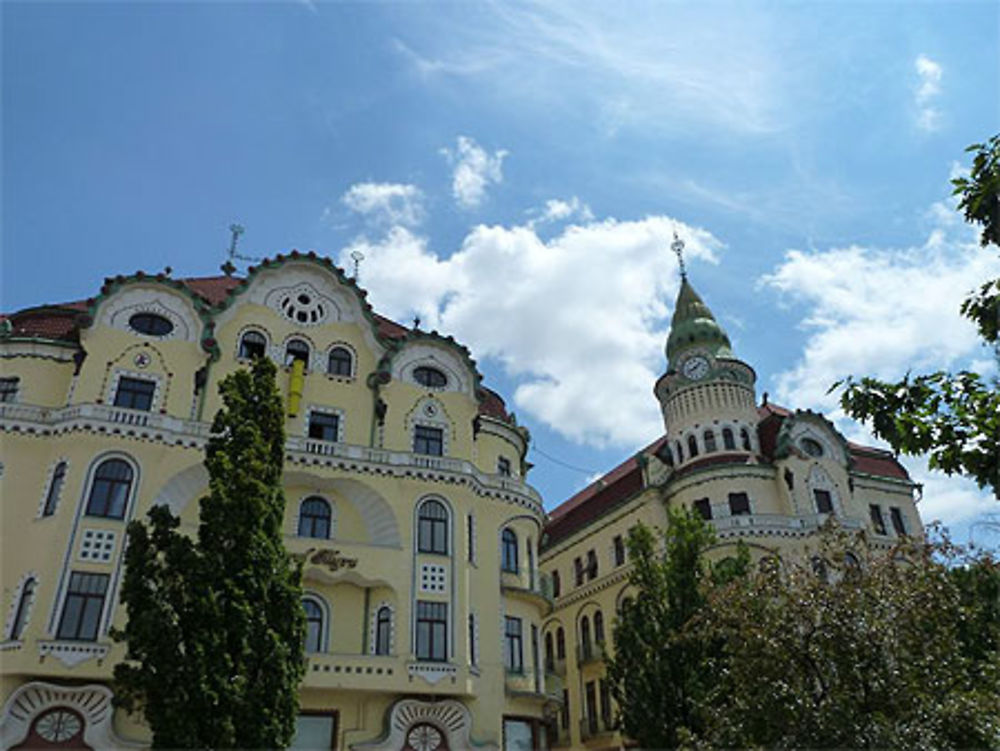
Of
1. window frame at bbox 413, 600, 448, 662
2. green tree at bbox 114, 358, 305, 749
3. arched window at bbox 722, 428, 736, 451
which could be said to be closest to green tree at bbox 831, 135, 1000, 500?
green tree at bbox 114, 358, 305, 749

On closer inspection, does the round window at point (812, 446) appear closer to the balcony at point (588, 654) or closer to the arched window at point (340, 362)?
the balcony at point (588, 654)

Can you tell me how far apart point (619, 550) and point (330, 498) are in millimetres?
19680

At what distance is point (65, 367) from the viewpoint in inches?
1056

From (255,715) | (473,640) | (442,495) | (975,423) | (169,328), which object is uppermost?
(169,328)

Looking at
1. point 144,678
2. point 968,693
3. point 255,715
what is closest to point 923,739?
point 968,693

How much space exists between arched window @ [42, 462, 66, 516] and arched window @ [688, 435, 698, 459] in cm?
2869

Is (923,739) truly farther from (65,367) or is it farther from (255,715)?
(65,367)

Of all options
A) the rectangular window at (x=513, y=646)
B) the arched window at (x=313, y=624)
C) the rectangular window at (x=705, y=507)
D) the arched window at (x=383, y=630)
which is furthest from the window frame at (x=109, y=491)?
the rectangular window at (x=705, y=507)

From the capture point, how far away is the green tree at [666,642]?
21375 millimetres

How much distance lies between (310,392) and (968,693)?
2294cm

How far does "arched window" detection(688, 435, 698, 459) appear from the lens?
1559 inches

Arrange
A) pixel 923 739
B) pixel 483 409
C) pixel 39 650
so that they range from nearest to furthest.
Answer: pixel 923 739, pixel 39 650, pixel 483 409

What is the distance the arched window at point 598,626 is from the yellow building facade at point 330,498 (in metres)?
4.30

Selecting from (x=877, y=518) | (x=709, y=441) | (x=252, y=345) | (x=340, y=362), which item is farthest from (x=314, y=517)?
(x=877, y=518)
